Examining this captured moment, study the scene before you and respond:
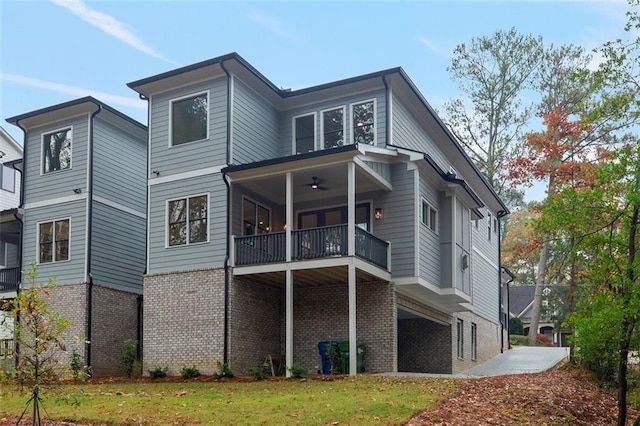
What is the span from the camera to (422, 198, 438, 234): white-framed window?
20494 mm

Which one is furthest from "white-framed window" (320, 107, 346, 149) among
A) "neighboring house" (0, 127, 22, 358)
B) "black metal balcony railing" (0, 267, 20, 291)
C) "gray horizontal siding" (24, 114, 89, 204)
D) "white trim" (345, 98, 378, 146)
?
"black metal balcony railing" (0, 267, 20, 291)

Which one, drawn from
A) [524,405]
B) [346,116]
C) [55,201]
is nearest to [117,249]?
[55,201]

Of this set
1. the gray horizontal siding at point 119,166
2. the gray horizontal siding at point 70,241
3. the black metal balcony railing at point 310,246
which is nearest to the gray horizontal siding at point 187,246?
the black metal balcony railing at point 310,246

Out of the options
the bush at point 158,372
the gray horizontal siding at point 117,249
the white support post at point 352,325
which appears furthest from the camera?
the gray horizontal siding at point 117,249

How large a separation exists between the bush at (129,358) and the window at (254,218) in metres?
4.67

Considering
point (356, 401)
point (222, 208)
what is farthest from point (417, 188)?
point (356, 401)

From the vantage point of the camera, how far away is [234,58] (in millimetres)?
19250

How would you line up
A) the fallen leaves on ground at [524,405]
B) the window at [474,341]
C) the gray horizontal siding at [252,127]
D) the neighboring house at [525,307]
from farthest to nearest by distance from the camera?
the neighboring house at [525,307]
the window at [474,341]
the gray horizontal siding at [252,127]
the fallen leaves on ground at [524,405]

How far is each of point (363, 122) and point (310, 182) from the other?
2.38 metres

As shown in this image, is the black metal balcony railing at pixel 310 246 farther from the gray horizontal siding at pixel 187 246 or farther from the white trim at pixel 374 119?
the white trim at pixel 374 119

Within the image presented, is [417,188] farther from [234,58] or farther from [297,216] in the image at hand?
[234,58]

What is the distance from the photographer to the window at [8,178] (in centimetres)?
3281

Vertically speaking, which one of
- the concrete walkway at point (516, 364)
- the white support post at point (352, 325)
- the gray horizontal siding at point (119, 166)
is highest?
the gray horizontal siding at point (119, 166)

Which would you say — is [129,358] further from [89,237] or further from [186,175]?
[186,175]
